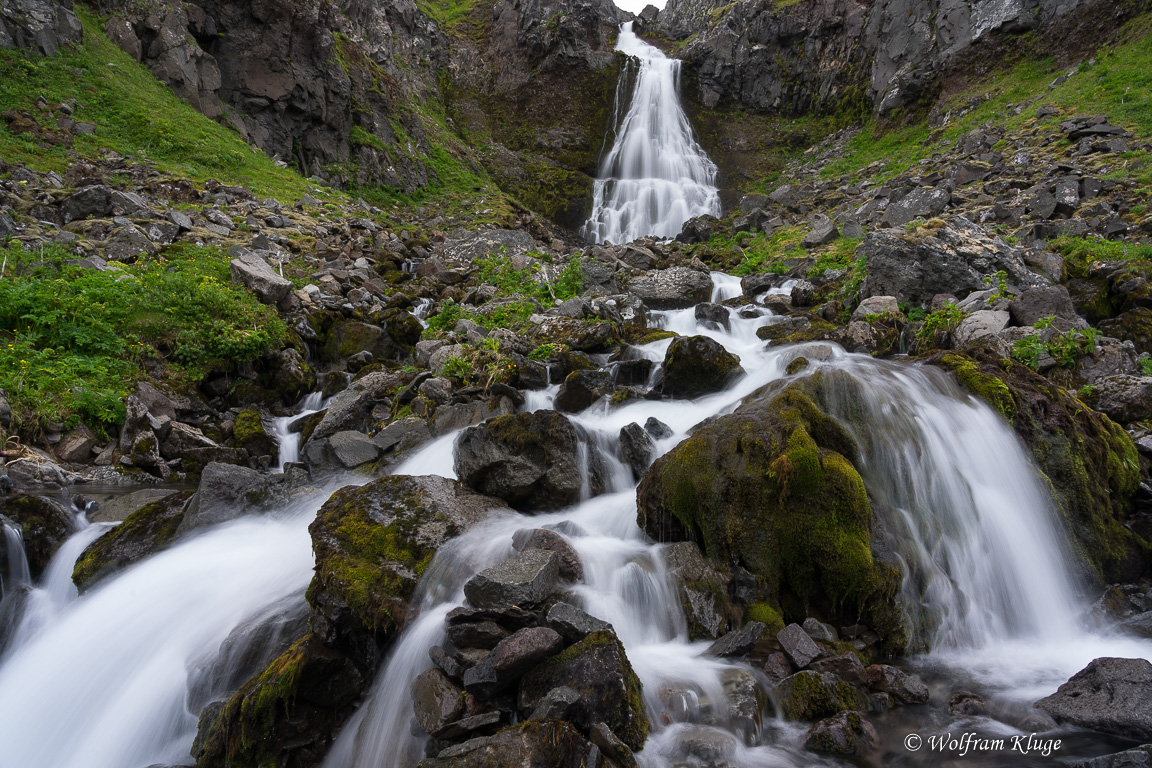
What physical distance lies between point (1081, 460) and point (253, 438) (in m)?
10.2

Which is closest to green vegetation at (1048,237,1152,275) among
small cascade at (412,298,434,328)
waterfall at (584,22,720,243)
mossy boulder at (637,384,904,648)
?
mossy boulder at (637,384,904,648)

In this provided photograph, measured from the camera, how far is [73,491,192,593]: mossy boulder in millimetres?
5429

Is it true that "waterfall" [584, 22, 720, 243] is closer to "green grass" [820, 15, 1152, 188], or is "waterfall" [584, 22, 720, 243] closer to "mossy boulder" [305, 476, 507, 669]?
"green grass" [820, 15, 1152, 188]

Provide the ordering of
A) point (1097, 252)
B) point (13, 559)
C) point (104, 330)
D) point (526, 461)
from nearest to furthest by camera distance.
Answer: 1. point (13, 559)
2. point (526, 461)
3. point (104, 330)
4. point (1097, 252)

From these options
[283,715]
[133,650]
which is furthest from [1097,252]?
[133,650]

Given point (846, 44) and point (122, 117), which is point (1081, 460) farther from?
point (846, 44)

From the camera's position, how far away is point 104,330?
916cm

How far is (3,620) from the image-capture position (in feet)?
16.6

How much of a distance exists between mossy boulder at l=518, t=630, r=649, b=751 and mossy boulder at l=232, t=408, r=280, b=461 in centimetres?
658

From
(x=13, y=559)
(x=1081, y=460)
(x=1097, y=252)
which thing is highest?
(x=1097, y=252)

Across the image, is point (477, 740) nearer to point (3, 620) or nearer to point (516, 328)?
point (3, 620)

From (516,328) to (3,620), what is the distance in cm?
790

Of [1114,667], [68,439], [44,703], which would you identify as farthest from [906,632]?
[68,439]

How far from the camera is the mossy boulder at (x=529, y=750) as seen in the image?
3033 mm
